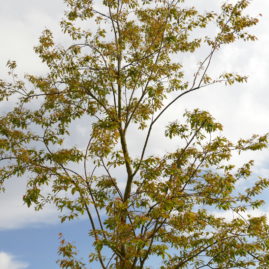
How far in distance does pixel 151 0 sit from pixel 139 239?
869 centimetres

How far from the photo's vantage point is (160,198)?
10.2 metres

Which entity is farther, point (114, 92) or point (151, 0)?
point (151, 0)

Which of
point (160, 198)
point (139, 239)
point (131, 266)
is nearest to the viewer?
point (139, 239)

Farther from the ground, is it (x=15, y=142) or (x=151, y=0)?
(x=151, y=0)

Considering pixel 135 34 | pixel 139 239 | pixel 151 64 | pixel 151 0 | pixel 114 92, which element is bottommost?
pixel 139 239

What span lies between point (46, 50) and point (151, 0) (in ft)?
13.3

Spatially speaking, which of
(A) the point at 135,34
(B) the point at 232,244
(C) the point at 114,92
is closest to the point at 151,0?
(A) the point at 135,34

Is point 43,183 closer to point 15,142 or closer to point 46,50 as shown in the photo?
point 15,142

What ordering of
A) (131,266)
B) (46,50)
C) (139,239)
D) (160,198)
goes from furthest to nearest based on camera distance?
(46,50) → (131,266) → (160,198) → (139,239)

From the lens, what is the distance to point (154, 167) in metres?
11.2

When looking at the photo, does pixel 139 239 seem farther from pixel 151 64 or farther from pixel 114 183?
pixel 151 64

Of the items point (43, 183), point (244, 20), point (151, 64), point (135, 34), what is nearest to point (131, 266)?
point (43, 183)

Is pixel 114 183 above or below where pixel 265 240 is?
above

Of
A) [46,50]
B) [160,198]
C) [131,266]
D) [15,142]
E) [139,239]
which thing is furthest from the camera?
[46,50]
